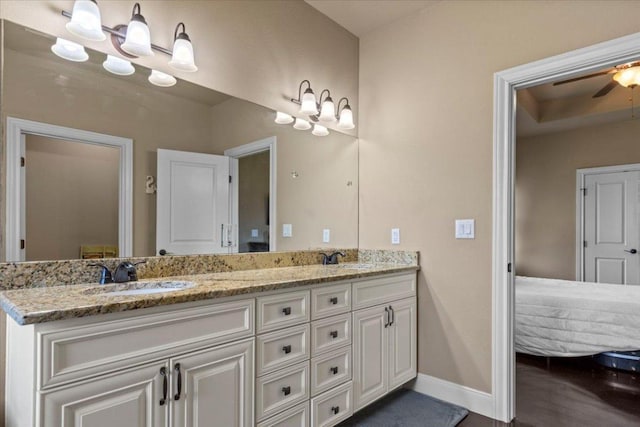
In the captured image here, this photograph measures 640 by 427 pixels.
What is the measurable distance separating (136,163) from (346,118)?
152 cm

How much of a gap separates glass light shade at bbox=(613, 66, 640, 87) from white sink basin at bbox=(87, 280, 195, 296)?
3764 mm

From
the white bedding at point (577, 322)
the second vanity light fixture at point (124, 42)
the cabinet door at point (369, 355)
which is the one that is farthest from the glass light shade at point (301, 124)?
the white bedding at point (577, 322)

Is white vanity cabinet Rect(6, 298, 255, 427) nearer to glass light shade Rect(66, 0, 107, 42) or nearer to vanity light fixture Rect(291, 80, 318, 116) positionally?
glass light shade Rect(66, 0, 107, 42)

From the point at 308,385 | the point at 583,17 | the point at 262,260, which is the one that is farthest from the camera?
the point at 262,260

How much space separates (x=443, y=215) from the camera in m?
2.45

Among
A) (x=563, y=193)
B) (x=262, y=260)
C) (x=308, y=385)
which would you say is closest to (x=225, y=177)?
(x=262, y=260)

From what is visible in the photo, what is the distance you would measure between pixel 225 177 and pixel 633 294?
3620mm

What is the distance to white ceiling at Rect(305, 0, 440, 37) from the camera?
2.56m

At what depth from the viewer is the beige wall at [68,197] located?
1.49m

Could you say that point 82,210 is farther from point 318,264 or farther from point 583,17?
point 583,17

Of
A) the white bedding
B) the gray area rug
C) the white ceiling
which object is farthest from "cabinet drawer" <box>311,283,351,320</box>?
the white bedding

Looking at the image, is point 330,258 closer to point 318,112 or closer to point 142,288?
point 318,112

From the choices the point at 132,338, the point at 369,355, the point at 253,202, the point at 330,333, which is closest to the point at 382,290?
the point at 369,355

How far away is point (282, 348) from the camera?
1664mm
